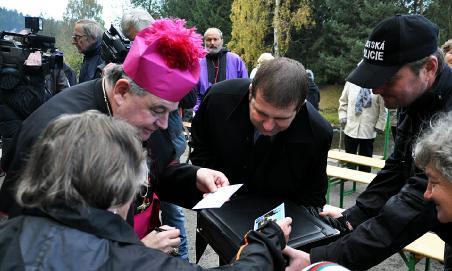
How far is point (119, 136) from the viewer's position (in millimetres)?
1273

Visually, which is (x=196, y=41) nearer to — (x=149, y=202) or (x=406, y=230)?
(x=149, y=202)

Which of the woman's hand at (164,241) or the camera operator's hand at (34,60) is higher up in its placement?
the camera operator's hand at (34,60)

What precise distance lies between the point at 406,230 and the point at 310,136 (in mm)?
679

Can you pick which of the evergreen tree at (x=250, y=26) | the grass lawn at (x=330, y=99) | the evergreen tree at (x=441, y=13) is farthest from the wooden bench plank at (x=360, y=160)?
the evergreen tree at (x=250, y=26)

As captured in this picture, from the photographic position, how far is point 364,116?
6574 mm

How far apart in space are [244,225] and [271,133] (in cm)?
58

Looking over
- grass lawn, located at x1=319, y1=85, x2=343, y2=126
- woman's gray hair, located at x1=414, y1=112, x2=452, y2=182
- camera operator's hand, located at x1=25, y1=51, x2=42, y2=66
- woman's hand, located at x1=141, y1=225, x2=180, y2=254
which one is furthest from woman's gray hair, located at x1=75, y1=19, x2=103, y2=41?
grass lawn, located at x1=319, y1=85, x2=343, y2=126

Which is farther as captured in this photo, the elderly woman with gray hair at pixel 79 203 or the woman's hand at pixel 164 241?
the woman's hand at pixel 164 241

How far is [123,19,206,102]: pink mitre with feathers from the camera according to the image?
1.94 m

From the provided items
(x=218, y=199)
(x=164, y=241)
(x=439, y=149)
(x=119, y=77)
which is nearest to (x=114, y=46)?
(x=119, y=77)

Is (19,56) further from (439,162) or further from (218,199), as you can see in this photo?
(439,162)

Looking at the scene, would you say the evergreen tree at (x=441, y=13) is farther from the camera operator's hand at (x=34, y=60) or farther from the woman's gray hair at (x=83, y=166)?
the woman's gray hair at (x=83, y=166)

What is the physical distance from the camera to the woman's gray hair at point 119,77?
192cm

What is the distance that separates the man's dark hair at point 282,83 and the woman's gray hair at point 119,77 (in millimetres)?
602
